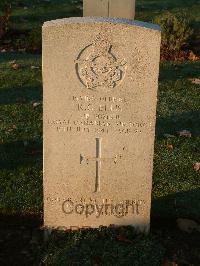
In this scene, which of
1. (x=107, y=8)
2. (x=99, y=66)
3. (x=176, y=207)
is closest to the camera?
(x=99, y=66)

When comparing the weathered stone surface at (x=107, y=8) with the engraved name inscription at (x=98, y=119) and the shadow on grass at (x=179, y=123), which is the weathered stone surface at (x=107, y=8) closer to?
the shadow on grass at (x=179, y=123)

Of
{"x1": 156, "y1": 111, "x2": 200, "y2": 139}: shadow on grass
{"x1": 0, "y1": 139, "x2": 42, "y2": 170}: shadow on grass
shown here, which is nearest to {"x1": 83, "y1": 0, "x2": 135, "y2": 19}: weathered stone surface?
{"x1": 156, "y1": 111, "x2": 200, "y2": 139}: shadow on grass

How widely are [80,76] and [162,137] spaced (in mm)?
3000

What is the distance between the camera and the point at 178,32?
11266mm

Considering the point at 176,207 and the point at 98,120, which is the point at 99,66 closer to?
the point at 98,120

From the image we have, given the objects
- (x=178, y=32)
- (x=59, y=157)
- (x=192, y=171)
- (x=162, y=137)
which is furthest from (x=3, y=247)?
(x=178, y=32)

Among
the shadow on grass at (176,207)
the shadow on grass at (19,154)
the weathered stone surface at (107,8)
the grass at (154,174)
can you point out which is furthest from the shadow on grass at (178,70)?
the shadow on grass at (176,207)

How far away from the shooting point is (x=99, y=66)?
4.38m

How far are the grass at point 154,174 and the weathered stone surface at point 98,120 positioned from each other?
258mm

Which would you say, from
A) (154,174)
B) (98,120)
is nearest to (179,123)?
(154,174)

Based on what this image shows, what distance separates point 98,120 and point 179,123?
11.1ft

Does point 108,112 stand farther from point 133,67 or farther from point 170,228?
point 170,228

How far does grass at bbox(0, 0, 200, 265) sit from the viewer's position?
4648mm

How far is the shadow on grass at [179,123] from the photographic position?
739 cm
